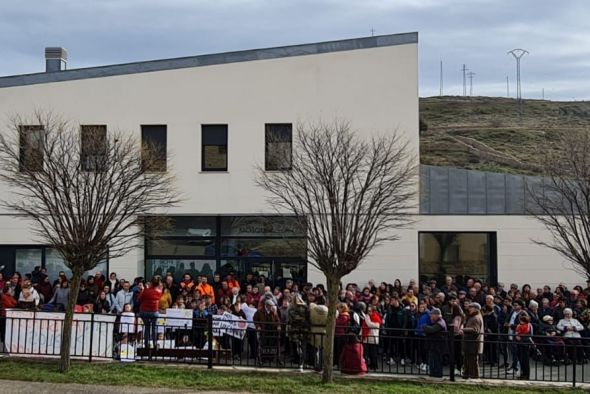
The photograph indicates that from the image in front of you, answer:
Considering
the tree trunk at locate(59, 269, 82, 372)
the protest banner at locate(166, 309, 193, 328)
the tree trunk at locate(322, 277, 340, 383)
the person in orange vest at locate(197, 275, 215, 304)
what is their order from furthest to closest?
the person in orange vest at locate(197, 275, 215, 304) → the protest banner at locate(166, 309, 193, 328) → the tree trunk at locate(59, 269, 82, 372) → the tree trunk at locate(322, 277, 340, 383)

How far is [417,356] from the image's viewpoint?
14664 millimetres

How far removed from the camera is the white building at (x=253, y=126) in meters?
22.1

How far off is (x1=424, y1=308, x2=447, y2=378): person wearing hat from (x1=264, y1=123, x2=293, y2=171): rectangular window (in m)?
8.78

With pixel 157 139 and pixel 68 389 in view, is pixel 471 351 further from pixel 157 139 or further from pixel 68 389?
pixel 157 139

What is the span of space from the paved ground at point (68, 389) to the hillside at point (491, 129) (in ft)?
79.0

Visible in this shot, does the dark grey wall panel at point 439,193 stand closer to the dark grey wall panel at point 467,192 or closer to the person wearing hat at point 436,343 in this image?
the dark grey wall panel at point 467,192

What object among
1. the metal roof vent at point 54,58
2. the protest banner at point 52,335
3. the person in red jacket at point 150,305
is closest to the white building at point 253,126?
the metal roof vent at point 54,58

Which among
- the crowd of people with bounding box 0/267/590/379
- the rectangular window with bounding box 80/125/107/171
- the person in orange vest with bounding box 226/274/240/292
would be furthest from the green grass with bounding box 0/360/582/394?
the person in orange vest with bounding box 226/274/240/292

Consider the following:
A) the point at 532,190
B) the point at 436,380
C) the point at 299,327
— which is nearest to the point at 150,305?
the point at 299,327

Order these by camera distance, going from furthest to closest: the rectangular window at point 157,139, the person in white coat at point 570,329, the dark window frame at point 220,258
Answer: the dark window frame at point 220,258, the rectangular window at point 157,139, the person in white coat at point 570,329

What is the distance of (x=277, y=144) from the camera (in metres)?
22.2

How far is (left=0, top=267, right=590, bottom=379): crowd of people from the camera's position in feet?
46.9

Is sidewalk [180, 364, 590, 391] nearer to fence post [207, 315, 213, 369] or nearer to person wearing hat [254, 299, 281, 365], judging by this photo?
fence post [207, 315, 213, 369]

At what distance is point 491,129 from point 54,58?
1693 inches
